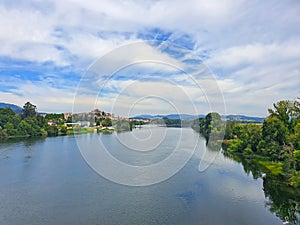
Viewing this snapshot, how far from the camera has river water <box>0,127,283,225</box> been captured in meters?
5.32

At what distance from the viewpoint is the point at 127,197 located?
20.8ft

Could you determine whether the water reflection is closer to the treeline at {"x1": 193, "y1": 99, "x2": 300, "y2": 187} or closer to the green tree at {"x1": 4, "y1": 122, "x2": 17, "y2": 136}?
the treeline at {"x1": 193, "y1": 99, "x2": 300, "y2": 187}

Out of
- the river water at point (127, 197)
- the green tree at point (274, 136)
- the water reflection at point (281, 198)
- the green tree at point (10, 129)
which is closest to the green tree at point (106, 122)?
the river water at point (127, 197)

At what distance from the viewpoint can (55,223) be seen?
507 centimetres

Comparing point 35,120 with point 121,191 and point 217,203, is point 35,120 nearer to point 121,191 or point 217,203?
point 121,191

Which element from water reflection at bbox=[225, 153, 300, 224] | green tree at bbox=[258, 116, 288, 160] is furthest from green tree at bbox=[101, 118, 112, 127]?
water reflection at bbox=[225, 153, 300, 224]

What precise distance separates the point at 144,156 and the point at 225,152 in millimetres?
4981

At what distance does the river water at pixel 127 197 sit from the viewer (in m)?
5.32

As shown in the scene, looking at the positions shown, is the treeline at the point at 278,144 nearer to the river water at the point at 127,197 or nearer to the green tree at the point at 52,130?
the river water at the point at 127,197

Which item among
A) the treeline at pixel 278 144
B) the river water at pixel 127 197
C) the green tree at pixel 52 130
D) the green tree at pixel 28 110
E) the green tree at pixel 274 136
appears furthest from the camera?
the green tree at pixel 28 110

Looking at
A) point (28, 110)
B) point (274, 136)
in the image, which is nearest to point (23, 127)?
point (28, 110)

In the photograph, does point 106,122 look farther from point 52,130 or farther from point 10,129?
point 10,129

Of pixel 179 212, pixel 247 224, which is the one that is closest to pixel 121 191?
Result: pixel 179 212

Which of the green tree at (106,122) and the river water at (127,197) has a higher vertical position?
the green tree at (106,122)
